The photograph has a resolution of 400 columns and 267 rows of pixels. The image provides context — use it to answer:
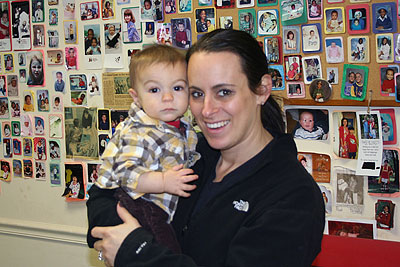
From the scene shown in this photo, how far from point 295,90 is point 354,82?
258 millimetres

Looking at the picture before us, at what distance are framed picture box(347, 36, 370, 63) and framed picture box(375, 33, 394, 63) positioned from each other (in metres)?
0.04

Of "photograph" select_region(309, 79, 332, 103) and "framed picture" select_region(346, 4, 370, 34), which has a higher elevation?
"framed picture" select_region(346, 4, 370, 34)

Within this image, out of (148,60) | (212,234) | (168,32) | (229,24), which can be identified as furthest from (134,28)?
(212,234)

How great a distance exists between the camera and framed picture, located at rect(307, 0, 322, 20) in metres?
1.92

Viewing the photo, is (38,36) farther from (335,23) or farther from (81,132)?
(335,23)

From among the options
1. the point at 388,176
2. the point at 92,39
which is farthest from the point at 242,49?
the point at 92,39

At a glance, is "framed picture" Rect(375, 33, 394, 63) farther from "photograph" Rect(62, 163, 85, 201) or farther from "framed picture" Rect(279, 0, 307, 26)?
"photograph" Rect(62, 163, 85, 201)

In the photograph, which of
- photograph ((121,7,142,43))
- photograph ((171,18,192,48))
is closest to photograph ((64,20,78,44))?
Result: photograph ((121,7,142,43))

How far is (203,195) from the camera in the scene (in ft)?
4.56

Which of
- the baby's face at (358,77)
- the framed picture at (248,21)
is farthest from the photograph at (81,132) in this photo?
Result: the baby's face at (358,77)

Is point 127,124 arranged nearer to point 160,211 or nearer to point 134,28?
point 160,211

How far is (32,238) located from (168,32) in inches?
62.1

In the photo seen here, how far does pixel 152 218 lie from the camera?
4.47ft

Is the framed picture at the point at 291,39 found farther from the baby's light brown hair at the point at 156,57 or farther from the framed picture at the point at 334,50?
the baby's light brown hair at the point at 156,57
